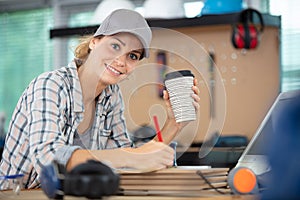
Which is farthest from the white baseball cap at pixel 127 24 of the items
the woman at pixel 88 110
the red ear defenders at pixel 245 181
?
the red ear defenders at pixel 245 181

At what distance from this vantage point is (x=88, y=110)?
1.70 m

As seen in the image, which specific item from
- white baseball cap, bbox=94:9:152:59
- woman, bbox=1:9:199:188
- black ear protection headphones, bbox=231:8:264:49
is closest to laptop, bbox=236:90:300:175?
woman, bbox=1:9:199:188

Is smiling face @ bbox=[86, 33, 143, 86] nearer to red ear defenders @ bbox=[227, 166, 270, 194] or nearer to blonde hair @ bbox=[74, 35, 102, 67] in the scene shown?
blonde hair @ bbox=[74, 35, 102, 67]

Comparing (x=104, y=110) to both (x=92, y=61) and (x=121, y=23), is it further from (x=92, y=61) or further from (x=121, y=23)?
(x=121, y=23)

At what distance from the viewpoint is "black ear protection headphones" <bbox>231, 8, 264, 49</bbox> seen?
12.2 ft

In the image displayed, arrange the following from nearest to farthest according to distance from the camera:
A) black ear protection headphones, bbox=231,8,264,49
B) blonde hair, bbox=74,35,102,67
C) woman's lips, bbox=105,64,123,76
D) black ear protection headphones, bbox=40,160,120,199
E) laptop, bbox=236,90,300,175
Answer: black ear protection headphones, bbox=40,160,120,199 < laptop, bbox=236,90,300,175 < woman's lips, bbox=105,64,123,76 < blonde hair, bbox=74,35,102,67 < black ear protection headphones, bbox=231,8,264,49

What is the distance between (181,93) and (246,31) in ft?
7.92

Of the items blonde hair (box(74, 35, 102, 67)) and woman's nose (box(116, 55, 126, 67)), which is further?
blonde hair (box(74, 35, 102, 67))

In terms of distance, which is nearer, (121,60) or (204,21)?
(121,60)

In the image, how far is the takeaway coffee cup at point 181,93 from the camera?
4.59 ft

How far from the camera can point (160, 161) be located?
4.03 feet

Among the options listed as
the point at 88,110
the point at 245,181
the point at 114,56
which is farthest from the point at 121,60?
the point at 245,181

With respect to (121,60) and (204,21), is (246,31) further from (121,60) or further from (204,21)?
(121,60)

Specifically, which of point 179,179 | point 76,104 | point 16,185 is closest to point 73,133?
point 76,104
